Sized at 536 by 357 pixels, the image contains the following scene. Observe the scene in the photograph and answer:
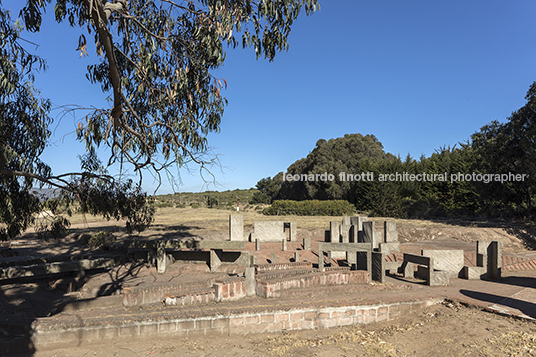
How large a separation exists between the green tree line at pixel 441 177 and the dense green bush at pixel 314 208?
1.56 metres

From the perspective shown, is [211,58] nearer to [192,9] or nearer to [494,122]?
[192,9]

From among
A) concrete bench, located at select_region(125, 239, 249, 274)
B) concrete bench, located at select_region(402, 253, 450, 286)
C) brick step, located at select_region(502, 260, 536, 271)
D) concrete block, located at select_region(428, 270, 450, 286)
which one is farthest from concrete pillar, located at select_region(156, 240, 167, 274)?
brick step, located at select_region(502, 260, 536, 271)

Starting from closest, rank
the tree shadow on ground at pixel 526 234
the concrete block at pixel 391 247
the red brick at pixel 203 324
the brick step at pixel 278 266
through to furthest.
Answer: the red brick at pixel 203 324
the brick step at pixel 278 266
the concrete block at pixel 391 247
the tree shadow on ground at pixel 526 234

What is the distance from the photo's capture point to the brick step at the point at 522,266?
1041cm

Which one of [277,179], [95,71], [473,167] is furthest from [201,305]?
[277,179]

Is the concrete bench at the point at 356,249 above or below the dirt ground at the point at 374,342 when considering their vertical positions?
above

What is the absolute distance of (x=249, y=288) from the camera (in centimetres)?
662

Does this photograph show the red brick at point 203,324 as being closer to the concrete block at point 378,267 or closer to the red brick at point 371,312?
the red brick at point 371,312

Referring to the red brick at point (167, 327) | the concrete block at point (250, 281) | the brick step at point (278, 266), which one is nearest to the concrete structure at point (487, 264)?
the brick step at point (278, 266)

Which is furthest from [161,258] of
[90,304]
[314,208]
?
[314,208]

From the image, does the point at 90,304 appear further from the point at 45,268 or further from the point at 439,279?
the point at 439,279

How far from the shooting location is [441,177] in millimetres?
27266

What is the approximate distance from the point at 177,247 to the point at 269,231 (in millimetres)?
5808

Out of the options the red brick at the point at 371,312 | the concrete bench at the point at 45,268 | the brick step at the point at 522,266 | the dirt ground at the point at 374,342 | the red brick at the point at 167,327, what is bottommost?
the brick step at the point at 522,266
